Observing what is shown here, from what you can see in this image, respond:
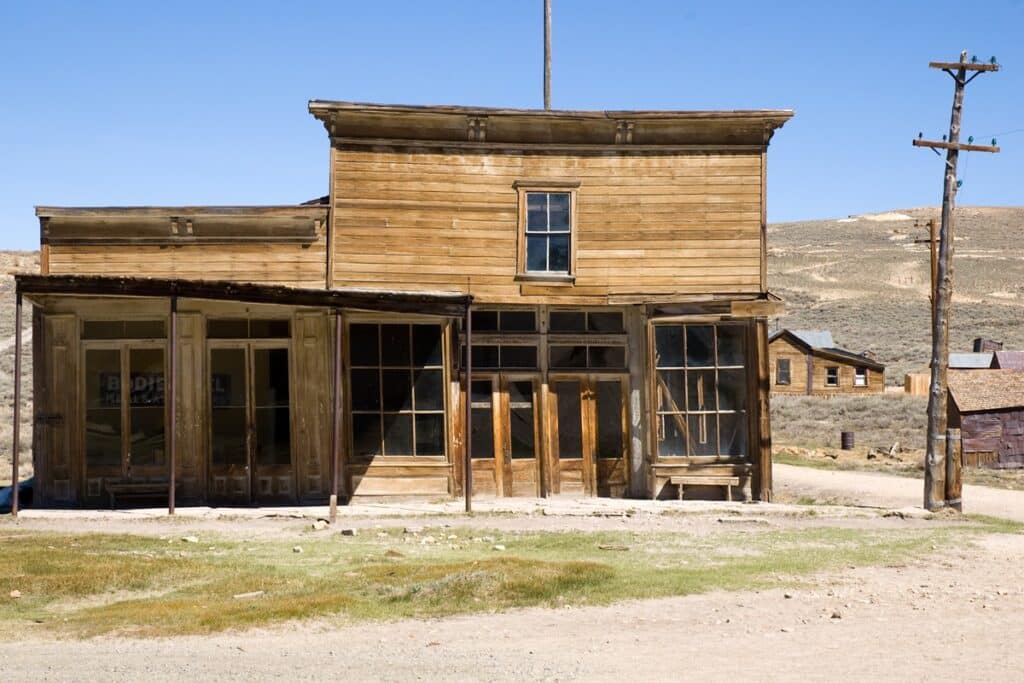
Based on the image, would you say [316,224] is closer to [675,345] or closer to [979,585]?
[675,345]

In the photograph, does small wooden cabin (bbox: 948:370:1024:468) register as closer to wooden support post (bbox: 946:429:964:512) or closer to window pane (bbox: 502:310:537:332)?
wooden support post (bbox: 946:429:964:512)

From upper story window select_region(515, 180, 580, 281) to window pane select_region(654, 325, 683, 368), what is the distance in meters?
1.63

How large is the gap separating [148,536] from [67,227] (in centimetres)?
565

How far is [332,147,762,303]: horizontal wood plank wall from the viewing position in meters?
17.9

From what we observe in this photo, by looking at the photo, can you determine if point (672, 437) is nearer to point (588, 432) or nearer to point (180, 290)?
point (588, 432)

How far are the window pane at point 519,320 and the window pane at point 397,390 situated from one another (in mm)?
1749

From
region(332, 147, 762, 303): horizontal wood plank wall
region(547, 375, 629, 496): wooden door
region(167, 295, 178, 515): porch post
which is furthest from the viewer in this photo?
region(547, 375, 629, 496): wooden door

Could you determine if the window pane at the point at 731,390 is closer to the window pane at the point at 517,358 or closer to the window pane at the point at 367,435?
the window pane at the point at 517,358

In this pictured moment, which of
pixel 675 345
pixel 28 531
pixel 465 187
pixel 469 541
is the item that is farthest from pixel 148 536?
pixel 675 345

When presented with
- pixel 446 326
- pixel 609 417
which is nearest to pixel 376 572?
pixel 446 326

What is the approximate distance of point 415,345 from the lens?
1767 cm

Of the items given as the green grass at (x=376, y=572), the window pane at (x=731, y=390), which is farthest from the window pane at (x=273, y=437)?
the window pane at (x=731, y=390)

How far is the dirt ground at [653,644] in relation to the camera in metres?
7.75

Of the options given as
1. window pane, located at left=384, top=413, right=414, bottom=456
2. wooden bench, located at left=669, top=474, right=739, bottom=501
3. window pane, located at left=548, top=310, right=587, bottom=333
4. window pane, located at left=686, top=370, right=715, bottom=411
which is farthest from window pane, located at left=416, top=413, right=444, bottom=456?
window pane, located at left=686, top=370, right=715, bottom=411
